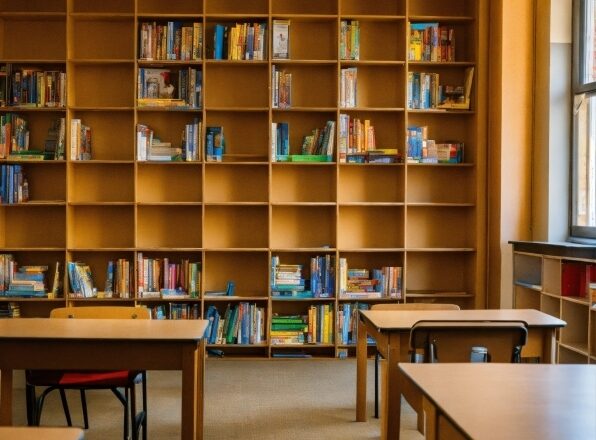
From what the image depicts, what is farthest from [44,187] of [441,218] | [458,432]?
[458,432]

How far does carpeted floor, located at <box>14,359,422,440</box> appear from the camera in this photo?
13.1 ft

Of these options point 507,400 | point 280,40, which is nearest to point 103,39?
point 280,40

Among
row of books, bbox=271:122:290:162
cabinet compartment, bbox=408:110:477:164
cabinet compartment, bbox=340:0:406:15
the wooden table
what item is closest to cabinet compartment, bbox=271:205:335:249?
row of books, bbox=271:122:290:162

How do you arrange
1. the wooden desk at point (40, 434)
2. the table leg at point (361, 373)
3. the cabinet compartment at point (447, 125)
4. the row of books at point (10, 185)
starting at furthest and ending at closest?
the cabinet compartment at point (447, 125)
the row of books at point (10, 185)
the table leg at point (361, 373)
the wooden desk at point (40, 434)

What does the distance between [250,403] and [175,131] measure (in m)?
2.57

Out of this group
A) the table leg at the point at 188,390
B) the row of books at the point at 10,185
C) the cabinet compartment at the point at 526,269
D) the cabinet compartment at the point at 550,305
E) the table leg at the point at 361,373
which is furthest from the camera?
the row of books at the point at 10,185

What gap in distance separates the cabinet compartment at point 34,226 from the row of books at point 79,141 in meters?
0.50

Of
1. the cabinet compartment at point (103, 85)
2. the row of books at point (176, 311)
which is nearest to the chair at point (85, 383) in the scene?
the row of books at point (176, 311)

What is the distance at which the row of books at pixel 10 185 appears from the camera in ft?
19.0

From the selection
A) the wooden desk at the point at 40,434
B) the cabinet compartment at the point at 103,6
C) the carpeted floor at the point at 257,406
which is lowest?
the carpeted floor at the point at 257,406

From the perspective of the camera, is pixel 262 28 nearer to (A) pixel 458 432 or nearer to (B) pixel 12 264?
(B) pixel 12 264

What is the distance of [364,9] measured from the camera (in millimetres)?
6246

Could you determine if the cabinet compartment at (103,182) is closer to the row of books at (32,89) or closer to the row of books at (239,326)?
the row of books at (32,89)

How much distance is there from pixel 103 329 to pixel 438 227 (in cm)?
376
